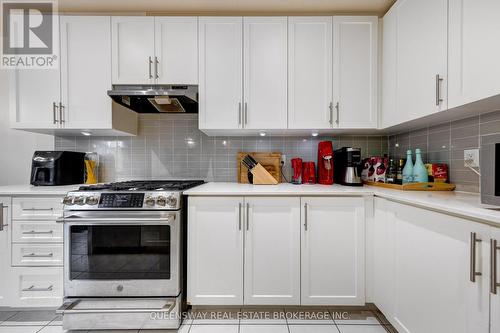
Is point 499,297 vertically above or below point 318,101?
below

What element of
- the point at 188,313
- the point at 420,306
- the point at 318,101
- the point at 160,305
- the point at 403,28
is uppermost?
the point at 403,28

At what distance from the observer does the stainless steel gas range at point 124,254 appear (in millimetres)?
1687

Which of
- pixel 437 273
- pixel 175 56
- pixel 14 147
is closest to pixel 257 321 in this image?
pixel 437 273

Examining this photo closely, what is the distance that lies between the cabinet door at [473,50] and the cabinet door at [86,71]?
7.54 feet

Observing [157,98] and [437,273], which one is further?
[157,98]

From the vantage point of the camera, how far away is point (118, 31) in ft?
6.72

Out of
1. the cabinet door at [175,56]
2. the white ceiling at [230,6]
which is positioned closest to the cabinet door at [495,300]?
the white ceiling at [230,6]

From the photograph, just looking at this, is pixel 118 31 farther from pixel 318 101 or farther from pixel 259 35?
pixel 318 101

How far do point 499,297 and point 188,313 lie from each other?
5.66ft

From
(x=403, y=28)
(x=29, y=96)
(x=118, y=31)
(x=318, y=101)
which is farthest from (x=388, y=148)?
(x=29, y=96)

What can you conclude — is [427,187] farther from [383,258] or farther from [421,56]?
[421,56]

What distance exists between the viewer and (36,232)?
1812 mm

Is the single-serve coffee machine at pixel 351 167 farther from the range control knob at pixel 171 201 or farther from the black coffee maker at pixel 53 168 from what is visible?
the black coffee maker at pixel 53 168

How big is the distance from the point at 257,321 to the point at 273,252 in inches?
19.6
